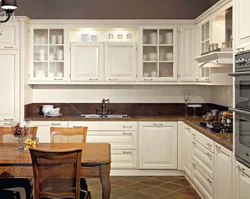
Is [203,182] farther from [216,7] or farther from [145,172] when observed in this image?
[216,7]

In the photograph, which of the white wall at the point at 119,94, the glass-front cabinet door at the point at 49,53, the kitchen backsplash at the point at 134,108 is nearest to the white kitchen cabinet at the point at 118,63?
the white wall at the point at 119,94

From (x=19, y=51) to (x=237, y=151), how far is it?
3.78 meters

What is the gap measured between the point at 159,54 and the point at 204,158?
2.22 m

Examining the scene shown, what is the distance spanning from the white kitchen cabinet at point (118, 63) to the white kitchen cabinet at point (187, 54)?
0.76 m

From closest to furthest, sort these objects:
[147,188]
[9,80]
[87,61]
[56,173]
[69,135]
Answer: [56,173] < [69,135] < [147,188] < [9,80] < [87,61]

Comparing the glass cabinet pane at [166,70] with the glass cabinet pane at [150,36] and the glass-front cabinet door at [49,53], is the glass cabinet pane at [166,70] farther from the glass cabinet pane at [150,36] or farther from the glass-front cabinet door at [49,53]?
the glass-front cabinet door at [49,53]

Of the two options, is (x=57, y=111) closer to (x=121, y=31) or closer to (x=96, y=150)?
(x=121, y=31)

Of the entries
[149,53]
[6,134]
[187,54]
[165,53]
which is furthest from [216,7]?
[6,134]

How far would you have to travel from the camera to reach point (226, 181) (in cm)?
339

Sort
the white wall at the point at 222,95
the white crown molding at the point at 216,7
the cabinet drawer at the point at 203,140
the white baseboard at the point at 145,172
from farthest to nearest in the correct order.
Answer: the white baseboard at the point at 145,172
the white wall at the point at 222,95
the white crown molding at the point at 216,7
the cabinet drawer at the point at 203,140

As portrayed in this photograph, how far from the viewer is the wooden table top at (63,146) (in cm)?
309

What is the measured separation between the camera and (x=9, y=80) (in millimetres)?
5582

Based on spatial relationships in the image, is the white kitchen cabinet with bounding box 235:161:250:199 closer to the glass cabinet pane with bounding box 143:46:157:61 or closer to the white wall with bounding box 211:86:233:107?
the white wall with bounding box 211:86:233:107

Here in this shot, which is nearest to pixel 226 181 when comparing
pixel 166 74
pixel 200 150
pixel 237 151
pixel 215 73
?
pixel 237 151
